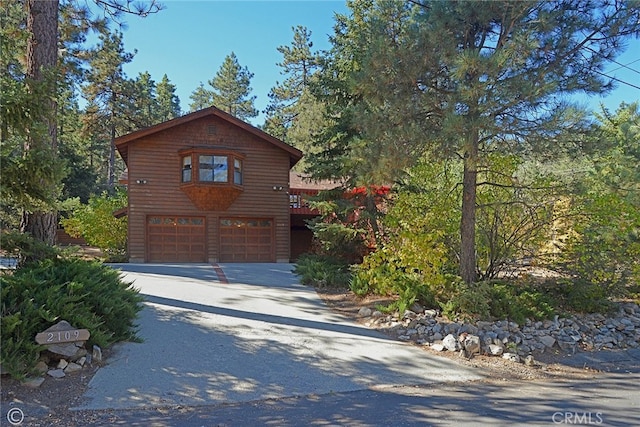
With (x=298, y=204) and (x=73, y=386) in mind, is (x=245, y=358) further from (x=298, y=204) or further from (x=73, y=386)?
(x=298, y=204)

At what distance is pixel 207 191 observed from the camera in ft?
48.2

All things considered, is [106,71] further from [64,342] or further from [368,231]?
[64,342]

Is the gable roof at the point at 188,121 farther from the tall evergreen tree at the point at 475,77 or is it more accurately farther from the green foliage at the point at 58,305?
the green foliage at the point at 58,305

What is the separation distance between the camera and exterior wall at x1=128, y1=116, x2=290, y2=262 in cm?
1447

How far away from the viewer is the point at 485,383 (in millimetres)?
4758

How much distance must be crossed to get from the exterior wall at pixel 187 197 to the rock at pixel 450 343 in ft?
34.4

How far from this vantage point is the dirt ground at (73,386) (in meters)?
3.52

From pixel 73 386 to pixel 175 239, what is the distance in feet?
37.0

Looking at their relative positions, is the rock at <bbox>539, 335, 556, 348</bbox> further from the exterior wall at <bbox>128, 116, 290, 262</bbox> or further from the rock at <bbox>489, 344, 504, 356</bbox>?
the exterior wall at <bbox>128, 116, 290, 262</bbox>

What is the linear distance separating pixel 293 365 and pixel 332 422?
4.92 feet

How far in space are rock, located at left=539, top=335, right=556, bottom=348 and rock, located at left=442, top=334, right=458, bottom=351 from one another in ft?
5.18

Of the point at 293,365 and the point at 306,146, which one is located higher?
the point at 306,146

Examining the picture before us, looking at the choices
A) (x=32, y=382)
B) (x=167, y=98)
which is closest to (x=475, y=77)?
(x=32, y=382)

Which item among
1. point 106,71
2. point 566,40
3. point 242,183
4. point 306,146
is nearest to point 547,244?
point 566,40
